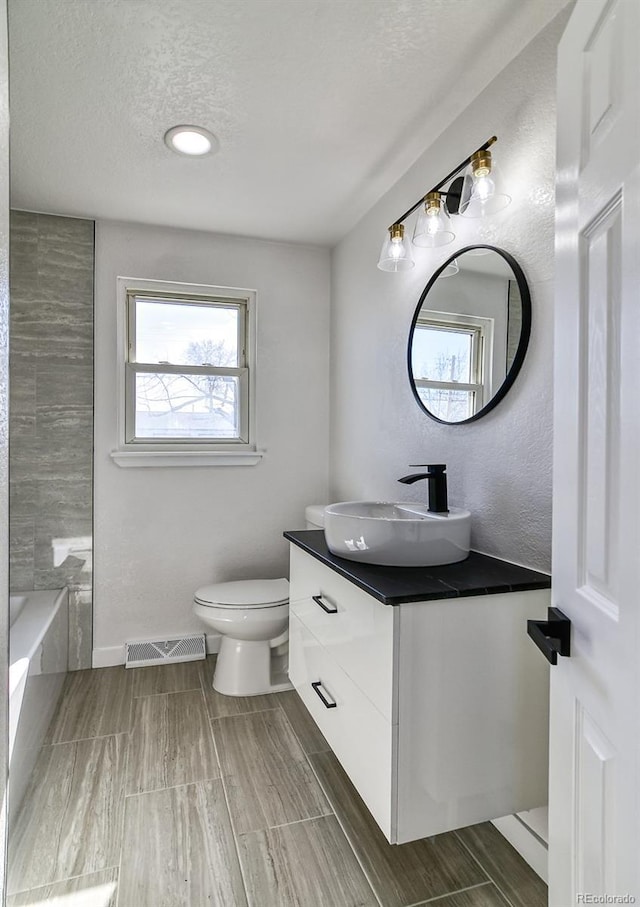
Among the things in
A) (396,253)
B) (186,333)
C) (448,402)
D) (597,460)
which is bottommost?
(597,460)

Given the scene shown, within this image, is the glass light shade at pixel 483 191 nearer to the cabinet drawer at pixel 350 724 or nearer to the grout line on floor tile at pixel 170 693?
the cabinet drawer at pixel 350 724

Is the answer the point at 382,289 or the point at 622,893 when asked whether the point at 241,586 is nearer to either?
the point at 382,289

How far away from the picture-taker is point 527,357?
1.52 meters

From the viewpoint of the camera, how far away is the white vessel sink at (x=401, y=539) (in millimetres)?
1450

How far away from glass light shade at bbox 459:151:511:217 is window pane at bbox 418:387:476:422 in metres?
0.57

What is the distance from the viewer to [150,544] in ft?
9.37

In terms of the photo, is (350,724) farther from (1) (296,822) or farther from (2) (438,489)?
(2) (438,489)

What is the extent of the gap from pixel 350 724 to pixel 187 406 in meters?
1.98

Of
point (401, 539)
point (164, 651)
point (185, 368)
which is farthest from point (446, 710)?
point (185, 368)

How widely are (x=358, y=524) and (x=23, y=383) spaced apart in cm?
205

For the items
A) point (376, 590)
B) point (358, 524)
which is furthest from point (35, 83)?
point (376, 590)

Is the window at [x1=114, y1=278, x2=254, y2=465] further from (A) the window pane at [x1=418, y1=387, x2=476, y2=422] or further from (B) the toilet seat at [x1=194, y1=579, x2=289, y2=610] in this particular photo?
(A) the window pane at [x1=418, y1=387, x2=476, y2=422]

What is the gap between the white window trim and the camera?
9.13 feet

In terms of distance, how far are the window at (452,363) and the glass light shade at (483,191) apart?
0.34 m
